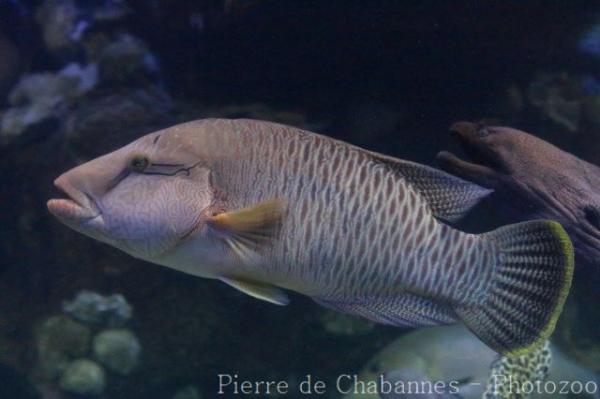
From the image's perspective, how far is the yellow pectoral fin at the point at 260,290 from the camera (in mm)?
2430

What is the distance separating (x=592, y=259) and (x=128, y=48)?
3810 millimetres

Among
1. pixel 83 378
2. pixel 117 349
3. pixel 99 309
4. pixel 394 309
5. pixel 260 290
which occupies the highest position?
pixel 260 290

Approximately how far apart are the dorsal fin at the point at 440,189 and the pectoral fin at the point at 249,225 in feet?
2.33

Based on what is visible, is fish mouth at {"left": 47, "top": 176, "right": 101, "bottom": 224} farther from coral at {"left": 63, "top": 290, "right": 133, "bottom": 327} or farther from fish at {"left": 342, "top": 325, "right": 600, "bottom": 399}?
fish at {"left": 342, "top": 325, "right": 600, "bottom": 399}

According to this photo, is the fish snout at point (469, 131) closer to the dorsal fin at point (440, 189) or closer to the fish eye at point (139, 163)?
the dorsal fin at point (440, 189)

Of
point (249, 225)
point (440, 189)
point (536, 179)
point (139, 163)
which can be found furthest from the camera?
point (536, 179)

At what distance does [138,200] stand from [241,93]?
2124mm

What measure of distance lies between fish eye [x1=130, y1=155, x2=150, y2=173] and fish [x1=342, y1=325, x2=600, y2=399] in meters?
3.19

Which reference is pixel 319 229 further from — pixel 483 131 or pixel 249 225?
pixel 483 131

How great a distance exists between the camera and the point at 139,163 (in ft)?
8.00

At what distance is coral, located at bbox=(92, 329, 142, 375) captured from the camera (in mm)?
4895

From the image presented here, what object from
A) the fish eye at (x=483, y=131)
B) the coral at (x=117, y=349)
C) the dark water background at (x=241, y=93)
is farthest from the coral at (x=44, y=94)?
the fish eye at (x=483, y=131)

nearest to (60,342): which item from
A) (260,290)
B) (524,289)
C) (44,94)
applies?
(44,94)

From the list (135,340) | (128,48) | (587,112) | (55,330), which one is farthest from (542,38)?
(55,330)
